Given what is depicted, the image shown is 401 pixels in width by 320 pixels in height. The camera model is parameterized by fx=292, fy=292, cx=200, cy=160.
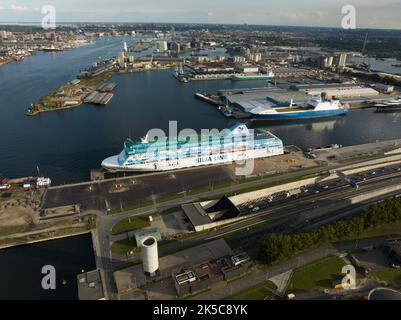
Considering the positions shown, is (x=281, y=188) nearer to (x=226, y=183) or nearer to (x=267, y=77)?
(x=226, y=183)

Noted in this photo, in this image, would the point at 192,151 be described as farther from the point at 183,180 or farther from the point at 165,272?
the point at 165,272

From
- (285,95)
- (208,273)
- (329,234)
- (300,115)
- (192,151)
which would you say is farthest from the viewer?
(285,95)

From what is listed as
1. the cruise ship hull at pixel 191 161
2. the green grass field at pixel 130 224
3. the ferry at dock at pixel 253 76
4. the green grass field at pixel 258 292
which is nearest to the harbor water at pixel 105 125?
the cruise ship hull at pixel 191 161

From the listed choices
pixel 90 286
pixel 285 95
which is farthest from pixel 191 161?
pixel 285 95

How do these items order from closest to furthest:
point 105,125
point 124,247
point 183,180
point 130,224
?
point 124,247 → point 130,224 → point 183,180 → point 105,125

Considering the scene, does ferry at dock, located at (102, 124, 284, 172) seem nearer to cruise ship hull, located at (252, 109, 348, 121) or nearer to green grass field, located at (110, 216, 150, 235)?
green grass field, located at (110, 216, 150, 235)

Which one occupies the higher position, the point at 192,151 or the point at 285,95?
the point at 285,95

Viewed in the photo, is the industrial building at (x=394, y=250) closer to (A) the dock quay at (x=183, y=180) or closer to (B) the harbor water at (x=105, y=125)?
(A) the dock quay at (x=183, y=180)
